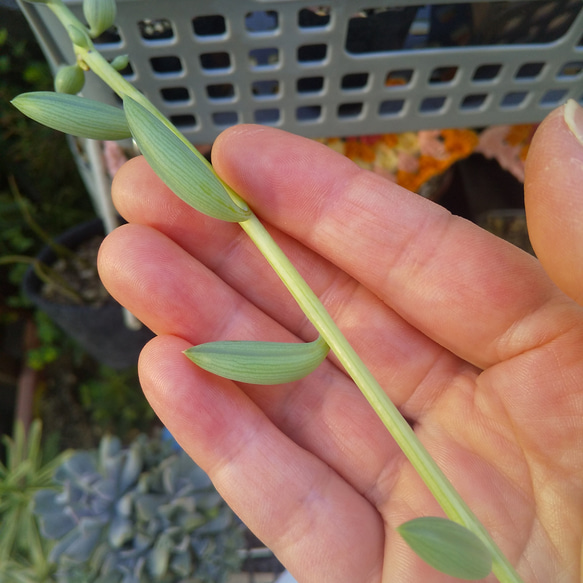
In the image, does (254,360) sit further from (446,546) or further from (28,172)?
(28,172)

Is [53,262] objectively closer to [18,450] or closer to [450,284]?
[18,450]

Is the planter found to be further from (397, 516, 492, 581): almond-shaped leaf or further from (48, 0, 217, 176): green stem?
(397, 516, 492, 581): almond-shaped leaf

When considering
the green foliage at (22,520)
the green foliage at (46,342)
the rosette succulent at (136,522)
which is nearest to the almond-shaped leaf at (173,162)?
the rosette succulent at (136,522)

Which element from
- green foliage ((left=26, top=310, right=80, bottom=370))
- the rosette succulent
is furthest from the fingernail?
green foliage ((left=26, top=310, right=80, bottom=370))

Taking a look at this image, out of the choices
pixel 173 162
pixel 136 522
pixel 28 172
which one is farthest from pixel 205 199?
pixel 28 172

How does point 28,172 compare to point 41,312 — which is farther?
point 41,312

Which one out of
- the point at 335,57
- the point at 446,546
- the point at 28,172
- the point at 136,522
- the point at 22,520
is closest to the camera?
the point at 446,546

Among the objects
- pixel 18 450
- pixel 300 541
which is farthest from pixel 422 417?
pixel 18 450
